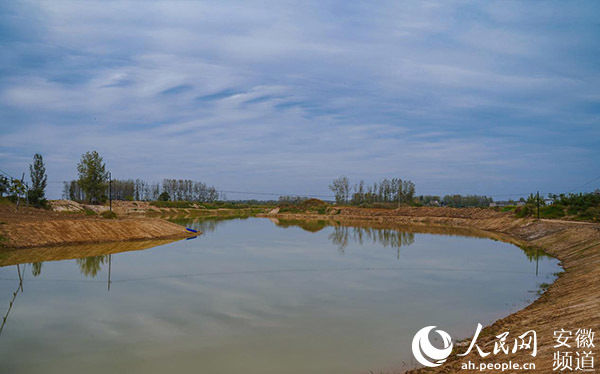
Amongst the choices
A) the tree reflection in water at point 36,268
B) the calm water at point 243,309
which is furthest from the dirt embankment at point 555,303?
the tree reflection in water at point 36,268

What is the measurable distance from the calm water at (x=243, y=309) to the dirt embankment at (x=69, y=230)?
527 centimetres

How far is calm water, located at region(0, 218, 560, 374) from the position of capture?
26.6 ft

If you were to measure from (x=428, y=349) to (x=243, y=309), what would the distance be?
5.26m

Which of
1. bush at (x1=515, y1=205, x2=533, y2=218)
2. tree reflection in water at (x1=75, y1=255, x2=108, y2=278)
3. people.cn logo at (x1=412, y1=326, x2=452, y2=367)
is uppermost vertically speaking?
bush at (x1=515, y1=205, x2=533, y2=218)

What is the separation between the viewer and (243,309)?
11625 millimetres

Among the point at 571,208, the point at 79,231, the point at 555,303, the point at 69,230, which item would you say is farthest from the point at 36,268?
the point at 571,208

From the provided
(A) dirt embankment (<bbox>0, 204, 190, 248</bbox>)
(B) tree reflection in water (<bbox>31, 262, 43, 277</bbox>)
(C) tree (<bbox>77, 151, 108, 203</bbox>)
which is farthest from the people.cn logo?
(C) tree (<bbox>77, 151, 108, 203</bbox>)

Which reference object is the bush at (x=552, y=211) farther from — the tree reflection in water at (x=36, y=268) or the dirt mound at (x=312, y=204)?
the dirt mound at (x=312, y=204)

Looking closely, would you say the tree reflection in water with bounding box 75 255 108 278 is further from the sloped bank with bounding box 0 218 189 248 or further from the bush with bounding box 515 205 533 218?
the bush with bounding box 515 205 533 218

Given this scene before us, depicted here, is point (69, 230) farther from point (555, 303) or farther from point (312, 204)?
point (312, 204)

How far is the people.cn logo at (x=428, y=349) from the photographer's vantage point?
25.7 feet

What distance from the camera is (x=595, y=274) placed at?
1311cm

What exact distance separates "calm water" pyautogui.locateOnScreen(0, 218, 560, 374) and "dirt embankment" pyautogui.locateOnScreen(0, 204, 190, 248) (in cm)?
527

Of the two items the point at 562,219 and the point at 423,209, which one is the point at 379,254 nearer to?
the point at 562,219
